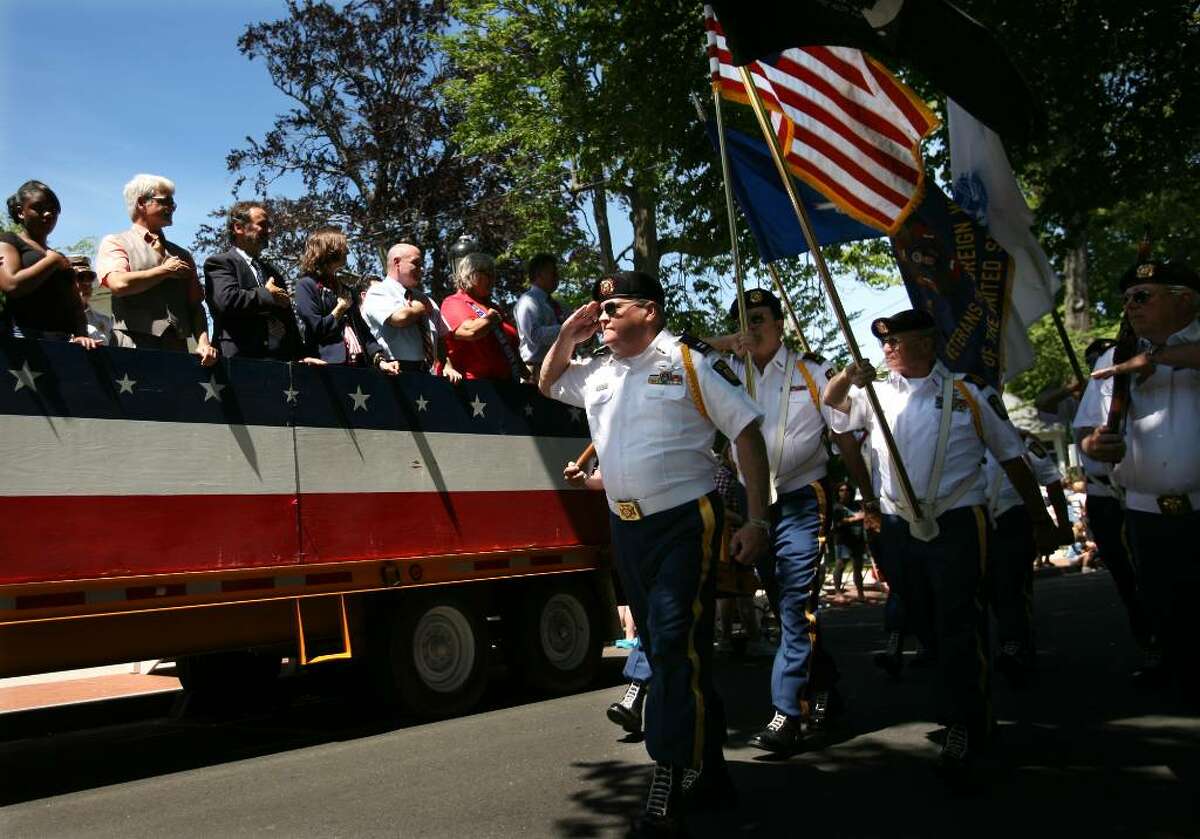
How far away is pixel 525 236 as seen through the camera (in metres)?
24.5

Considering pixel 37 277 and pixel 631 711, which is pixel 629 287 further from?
pixel 37 277

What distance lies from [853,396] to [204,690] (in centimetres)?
547

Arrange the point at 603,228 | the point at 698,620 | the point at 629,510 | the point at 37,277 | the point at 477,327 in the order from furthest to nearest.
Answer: the point at 603,228, the point at 477,327, the point at 37,277, the point at 629,510, the point at 698,620

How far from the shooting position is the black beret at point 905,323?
19.2ft

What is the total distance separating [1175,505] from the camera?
596 cm

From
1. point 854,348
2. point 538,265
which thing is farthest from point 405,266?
point 854,348

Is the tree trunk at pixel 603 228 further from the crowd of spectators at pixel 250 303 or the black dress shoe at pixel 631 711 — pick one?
the black dress shoe at pixel 631 711

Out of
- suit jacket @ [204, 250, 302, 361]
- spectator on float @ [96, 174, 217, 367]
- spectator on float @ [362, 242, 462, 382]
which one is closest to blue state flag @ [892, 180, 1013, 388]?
spectator on float @ [362, 242, 462, 382]

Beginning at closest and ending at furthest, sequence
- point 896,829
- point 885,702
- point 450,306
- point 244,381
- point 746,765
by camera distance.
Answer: point 896,829, point 746,765, point 244,381, point 885,702, point 450,306

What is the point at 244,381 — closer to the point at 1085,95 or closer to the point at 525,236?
the point at 1085,95

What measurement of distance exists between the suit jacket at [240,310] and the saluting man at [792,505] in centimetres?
282

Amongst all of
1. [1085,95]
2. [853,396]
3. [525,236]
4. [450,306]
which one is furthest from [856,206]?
[525,236]

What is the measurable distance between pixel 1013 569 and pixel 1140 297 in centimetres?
328

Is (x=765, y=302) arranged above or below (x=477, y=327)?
below
